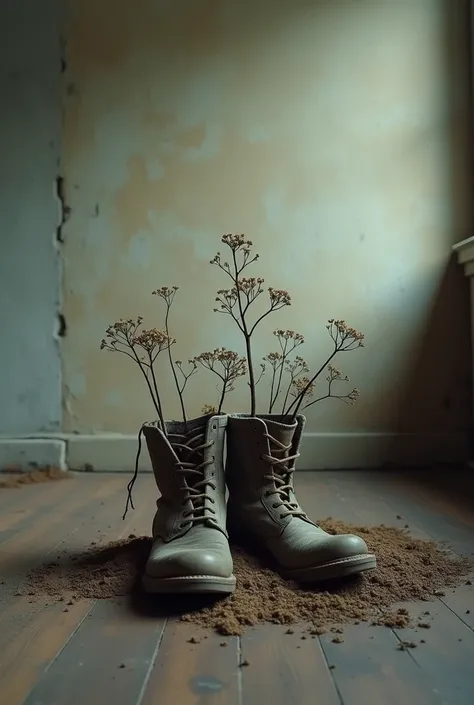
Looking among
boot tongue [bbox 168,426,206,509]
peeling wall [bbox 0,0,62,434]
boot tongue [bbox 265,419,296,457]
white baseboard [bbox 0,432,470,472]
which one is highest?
peeling wall [bbox 0,0,62,434]

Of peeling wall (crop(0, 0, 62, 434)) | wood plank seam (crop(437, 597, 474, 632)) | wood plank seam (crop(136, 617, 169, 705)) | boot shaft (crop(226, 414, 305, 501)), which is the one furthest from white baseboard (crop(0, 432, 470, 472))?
wood plank seam (crop(136, 617, 169, 705))

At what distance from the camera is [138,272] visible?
2426mm

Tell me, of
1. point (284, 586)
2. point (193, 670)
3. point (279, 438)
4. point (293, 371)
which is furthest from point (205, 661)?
point (293, 371)

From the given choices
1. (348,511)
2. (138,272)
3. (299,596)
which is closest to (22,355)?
(138,272)

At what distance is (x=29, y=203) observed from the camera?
8.04ft

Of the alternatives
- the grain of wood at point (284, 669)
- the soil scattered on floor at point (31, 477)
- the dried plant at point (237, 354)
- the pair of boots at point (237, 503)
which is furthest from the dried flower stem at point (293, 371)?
the soil scattered on floor at point (31, 477)

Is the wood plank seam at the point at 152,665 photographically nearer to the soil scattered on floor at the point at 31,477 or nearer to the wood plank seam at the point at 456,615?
the wood plank seam at the point at 456,615

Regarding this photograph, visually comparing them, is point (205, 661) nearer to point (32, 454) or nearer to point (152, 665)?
point (152, 665)

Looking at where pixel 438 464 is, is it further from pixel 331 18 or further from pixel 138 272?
pixel 331 18

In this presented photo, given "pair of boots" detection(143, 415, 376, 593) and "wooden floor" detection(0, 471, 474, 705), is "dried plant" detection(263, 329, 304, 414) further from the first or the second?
"wooden floor" detection(0, 471, 474, 705)

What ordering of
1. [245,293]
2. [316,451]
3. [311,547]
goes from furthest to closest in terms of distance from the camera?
[316,451], [245,293], [311,547]

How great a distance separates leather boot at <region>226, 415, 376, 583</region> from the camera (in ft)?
3.81

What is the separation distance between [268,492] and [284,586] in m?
0.19

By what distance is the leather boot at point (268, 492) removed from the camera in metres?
1.16
